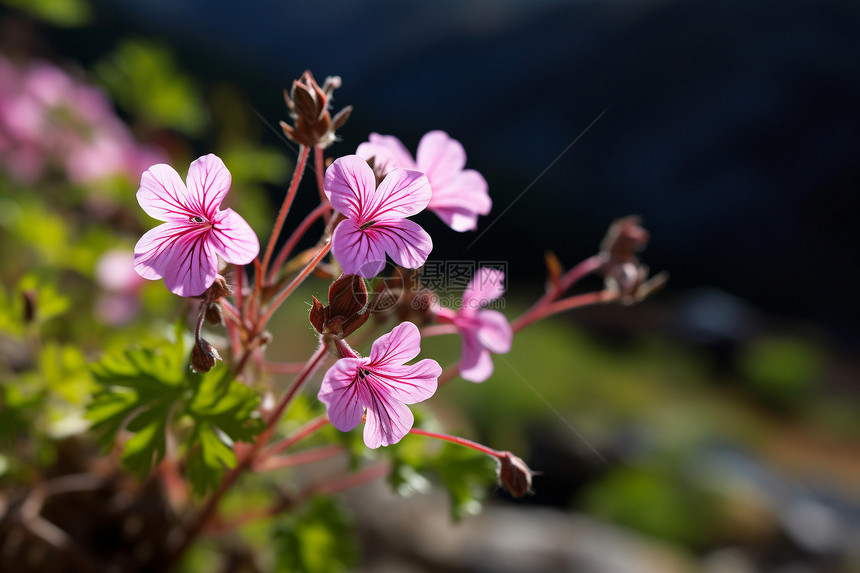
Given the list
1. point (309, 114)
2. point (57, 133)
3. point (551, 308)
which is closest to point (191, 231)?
point (309, 114)

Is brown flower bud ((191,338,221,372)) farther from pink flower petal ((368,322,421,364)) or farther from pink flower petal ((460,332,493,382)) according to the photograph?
pink flower petal ((460,332,493,382))

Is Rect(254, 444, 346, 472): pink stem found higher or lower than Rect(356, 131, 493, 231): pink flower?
lower

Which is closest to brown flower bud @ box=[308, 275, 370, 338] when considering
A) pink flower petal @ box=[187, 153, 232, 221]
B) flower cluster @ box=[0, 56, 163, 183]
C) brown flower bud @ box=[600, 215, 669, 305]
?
pink flower petal @ box=[187, 153, 232, 221]

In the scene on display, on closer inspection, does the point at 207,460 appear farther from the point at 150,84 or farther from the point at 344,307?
the point at 150,84

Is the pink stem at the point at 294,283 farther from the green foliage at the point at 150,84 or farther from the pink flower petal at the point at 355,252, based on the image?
the green foliage at the point at 150,84

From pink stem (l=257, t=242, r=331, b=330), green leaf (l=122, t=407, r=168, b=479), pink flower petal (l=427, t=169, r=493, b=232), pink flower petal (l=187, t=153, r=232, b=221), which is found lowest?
green leaf (l=122, t=407, r=168, b=479)

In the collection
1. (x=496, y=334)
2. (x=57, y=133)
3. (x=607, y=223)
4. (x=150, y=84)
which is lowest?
(x=496, y=334)
